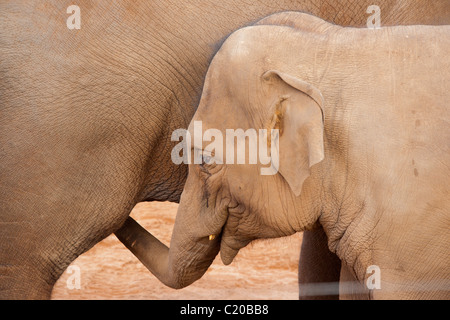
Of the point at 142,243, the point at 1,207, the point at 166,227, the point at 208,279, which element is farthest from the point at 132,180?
the point at 166,227

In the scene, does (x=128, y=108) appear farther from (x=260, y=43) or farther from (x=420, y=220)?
(x=420, y=220)

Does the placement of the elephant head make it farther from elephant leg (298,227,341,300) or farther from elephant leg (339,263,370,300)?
elephant leg (298,227,341,300)

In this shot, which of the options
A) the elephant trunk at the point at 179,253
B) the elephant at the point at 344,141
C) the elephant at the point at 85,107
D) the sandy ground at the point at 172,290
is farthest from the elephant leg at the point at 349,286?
the sandy ground at the point at 172,290

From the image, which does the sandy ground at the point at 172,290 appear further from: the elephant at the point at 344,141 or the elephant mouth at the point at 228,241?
the elephant at the point at 344,141

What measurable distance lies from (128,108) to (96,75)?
15 cm

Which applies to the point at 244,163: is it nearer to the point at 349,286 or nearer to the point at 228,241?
the point at 228,241

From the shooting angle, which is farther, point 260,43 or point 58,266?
point 58,266

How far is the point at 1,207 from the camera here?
9.91ft

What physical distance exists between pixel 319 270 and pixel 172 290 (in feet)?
3.93

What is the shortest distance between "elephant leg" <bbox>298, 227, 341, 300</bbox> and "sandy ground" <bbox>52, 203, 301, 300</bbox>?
1.84 feet

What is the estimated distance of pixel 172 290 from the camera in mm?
4672

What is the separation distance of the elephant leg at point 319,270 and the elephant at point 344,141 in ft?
2.67

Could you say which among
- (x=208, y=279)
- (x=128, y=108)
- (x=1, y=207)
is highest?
(x=128, y=108)

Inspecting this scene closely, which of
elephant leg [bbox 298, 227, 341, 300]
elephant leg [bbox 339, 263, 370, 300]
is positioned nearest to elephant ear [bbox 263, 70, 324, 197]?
elephant leg [bbox 339, 263, 370, 300]
